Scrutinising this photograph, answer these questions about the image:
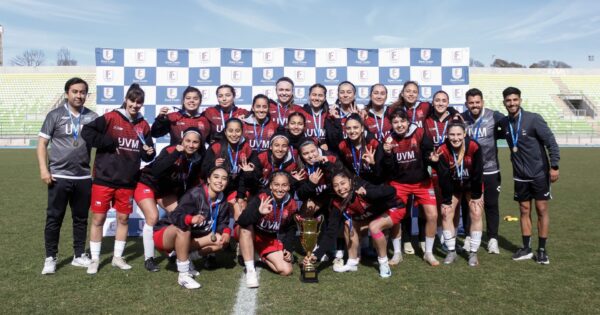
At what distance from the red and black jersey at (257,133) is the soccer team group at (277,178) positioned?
0.01 meters

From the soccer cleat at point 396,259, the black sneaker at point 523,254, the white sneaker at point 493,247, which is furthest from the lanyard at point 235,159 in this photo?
the black sneaker at point 523,254

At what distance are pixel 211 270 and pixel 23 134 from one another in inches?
1135

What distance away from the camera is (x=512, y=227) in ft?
21.2

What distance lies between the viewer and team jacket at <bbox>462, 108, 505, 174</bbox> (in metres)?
5.02

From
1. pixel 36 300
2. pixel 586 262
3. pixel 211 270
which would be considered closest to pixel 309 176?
pixel 211 270

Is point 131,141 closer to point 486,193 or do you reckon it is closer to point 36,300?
point 36,300

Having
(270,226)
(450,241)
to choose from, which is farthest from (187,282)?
(450,241)

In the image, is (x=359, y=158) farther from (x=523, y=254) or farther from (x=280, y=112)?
(x=523, y=254)

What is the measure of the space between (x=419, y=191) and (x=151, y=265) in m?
2.98

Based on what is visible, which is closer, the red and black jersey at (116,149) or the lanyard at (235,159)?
the red and black jersey at (116,149)

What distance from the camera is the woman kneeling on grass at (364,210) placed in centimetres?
431

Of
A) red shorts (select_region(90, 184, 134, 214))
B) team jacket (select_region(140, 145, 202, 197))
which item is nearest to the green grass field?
red shorts (select_region(90, 184, 134, 214))

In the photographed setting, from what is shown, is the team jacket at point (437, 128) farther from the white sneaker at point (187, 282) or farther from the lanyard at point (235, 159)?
the white sneaker at point (187, 282)

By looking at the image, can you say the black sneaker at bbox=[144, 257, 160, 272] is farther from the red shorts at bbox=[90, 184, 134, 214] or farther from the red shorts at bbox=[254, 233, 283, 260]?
the red shorts at bbox=[254, 233, 283, 260]
